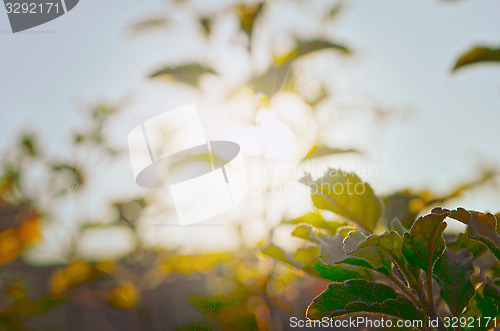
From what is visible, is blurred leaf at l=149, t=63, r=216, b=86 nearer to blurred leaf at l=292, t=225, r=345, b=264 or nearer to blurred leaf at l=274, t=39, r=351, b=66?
blurred leaf at l=274, t=39, r=351, b=66

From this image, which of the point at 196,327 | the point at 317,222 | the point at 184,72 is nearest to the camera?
the point at 317,222

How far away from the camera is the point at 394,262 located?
64 centimetres

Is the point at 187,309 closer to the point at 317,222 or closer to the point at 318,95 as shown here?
the point at 318,95

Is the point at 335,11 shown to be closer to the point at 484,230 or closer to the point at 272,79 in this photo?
the point at 272,79

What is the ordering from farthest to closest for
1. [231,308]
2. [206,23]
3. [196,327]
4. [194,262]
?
[196,327], [194,262], [231,308], [206,23]

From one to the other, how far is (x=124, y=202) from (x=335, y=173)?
292 cm

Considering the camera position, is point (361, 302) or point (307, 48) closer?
point (361, 302)

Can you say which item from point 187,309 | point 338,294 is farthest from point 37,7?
point 187,309

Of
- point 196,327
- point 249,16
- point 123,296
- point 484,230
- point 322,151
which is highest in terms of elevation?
point 249,16

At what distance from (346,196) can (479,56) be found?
1.19ft

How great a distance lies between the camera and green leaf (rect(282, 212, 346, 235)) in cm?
82

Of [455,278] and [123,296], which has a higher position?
[455,278]

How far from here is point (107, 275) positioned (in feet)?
12.3

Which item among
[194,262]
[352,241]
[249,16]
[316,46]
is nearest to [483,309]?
[352,241]
